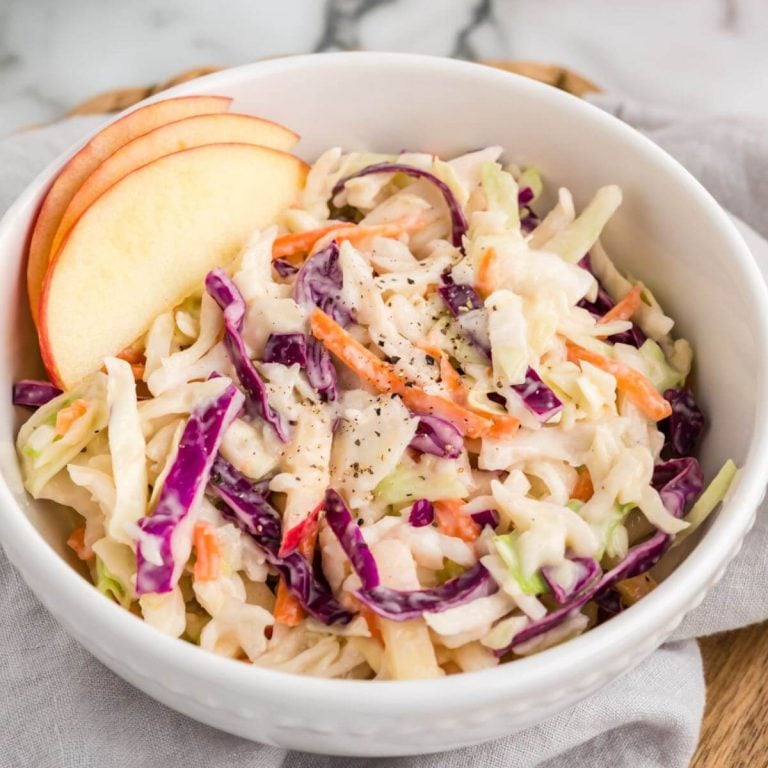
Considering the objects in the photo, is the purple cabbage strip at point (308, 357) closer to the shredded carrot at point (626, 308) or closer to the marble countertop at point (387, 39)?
the shredded carrot at point (626, 308)

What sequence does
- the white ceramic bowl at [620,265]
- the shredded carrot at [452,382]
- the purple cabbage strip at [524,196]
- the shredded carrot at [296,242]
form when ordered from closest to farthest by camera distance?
the white ceramic bowl at [620,265], the shredded carrot at [452,382], the shredded carrot at [296,242], the purple cabbage strip at [524,196]

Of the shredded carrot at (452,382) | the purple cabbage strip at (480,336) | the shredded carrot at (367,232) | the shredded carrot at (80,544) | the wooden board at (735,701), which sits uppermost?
the shredded carrot at (367,232)

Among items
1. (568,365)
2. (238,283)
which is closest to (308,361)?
(238,283)

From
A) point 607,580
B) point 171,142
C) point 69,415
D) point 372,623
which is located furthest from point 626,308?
point 69,415

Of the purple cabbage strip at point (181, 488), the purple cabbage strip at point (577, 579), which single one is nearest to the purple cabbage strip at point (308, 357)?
the purple cabbage strip at point (181, 488)

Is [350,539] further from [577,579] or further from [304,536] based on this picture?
[577,579]

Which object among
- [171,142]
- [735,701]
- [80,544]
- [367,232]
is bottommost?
[735,701]

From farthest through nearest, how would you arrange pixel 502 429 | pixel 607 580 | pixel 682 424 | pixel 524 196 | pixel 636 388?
pixel 524 196
pixel 682 424
pixel 636 388
pixel 502 429
pixel 607 580
